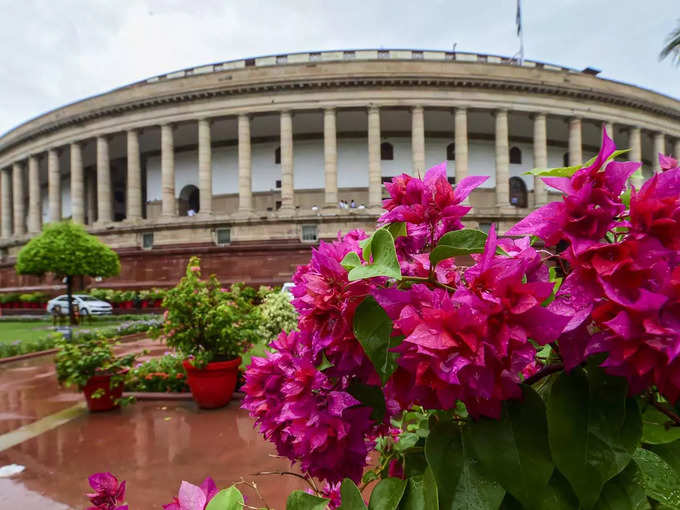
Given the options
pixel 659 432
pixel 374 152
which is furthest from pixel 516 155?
pixel 659 432

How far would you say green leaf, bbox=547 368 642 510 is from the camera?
2.07ft

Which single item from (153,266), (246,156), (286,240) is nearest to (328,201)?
(286,240)

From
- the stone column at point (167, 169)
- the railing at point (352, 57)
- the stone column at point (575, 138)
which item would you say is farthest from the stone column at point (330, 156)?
the stone column at point (575, 138)

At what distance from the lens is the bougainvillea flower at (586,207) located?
0.69 m

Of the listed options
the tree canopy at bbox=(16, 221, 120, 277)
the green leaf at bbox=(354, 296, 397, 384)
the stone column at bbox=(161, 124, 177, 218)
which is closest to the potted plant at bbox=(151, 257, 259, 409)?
the green leaf at bbox=(354, 296, 397, 384)

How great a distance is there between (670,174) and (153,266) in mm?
27942

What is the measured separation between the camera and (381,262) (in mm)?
730

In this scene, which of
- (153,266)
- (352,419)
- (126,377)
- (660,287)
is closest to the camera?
(660,287)

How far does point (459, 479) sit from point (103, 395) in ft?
20.5

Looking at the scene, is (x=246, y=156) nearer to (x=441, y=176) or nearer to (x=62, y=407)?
(x=62, y=407)

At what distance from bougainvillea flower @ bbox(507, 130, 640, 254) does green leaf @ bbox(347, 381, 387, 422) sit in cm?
48

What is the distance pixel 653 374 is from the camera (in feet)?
2.06

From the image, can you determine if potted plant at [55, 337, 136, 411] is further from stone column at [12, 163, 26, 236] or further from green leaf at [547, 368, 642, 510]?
stone column at [12, 163, 26, 236]

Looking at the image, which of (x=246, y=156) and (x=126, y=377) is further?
(x=246, y=156)
